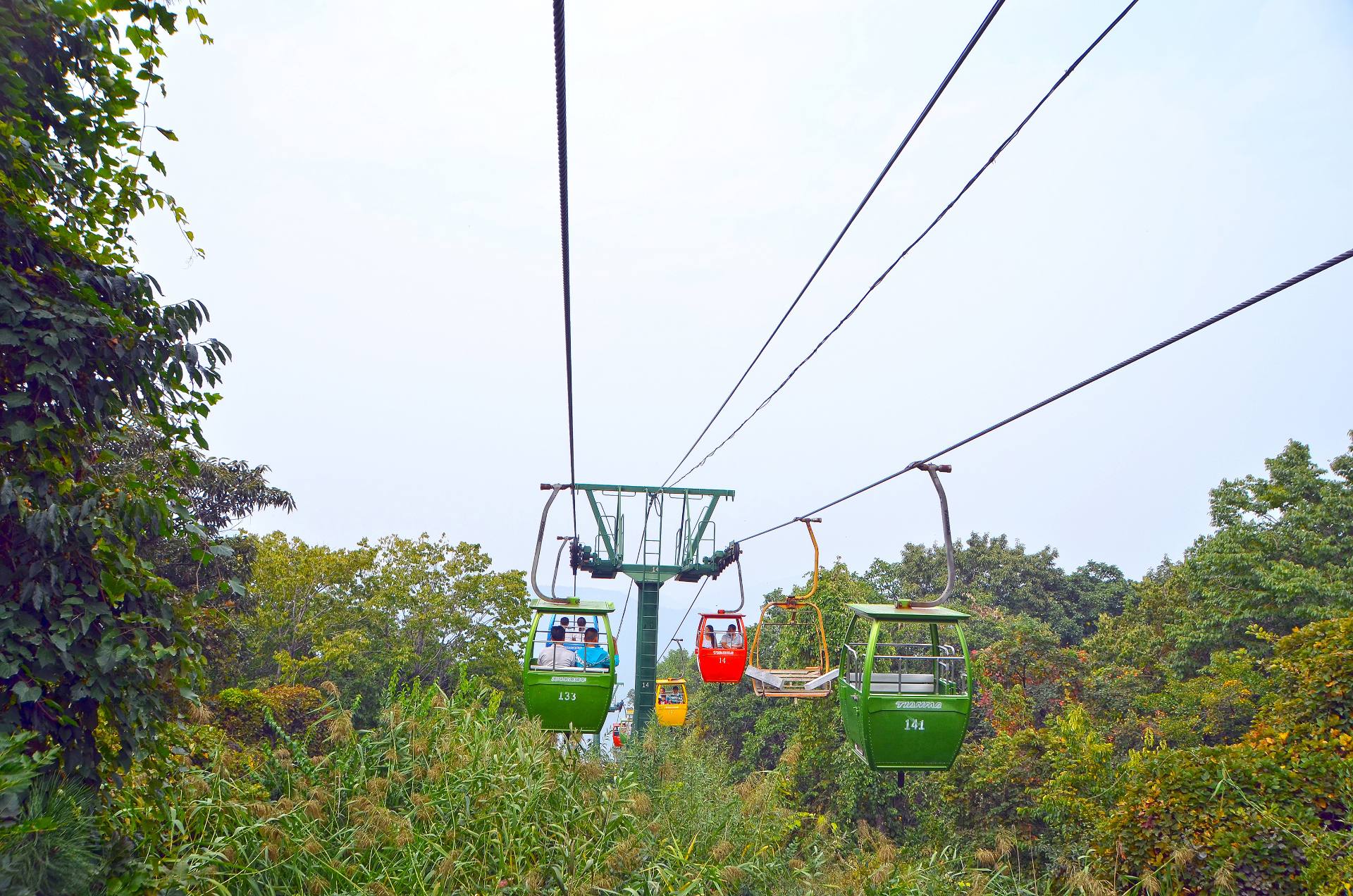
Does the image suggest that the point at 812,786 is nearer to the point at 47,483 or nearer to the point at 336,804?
the point at 336,804

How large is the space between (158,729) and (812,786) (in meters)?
20.0

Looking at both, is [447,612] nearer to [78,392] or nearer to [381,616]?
[381,616]

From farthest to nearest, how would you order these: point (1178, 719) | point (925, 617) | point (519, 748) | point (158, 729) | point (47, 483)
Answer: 1. point (1178, 719)
2. point (519, 748)
3. point (925, 617)
4. point (158, 729)
5. point (47, 483)

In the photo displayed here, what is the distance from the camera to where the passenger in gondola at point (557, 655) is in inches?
359

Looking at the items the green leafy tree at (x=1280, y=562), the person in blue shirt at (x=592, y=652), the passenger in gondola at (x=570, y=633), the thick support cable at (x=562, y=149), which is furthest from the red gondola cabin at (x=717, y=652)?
the green leafy tree at (x=1280, y=562)

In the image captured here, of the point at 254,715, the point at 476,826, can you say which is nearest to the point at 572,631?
the point at 476,826

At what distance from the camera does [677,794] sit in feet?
31.0

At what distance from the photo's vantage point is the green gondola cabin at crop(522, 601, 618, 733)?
882 centimetres

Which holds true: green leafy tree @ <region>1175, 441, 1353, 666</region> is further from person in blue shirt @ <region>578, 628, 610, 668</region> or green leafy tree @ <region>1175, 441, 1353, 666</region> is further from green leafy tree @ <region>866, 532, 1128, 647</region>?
person in blue shirt @ <region>578, 628, 610, 668</region>

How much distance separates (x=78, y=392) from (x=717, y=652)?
11361 mm

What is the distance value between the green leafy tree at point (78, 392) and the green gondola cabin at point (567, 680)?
4718mm

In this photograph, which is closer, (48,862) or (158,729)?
(48,862)

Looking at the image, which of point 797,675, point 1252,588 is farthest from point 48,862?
point 1252,588

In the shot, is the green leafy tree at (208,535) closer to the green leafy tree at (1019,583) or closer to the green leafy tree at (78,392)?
the green leafy tree at (78,392)
